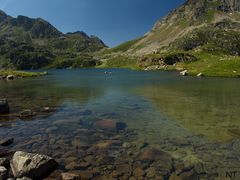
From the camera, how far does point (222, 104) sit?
43.8 m

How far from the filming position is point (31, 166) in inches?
704

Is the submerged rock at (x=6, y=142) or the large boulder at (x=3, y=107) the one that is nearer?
the submerged rock at (x=6, y=142)

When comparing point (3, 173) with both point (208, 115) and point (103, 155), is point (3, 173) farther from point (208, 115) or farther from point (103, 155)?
point (208, 115)

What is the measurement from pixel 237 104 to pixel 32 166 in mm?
35570

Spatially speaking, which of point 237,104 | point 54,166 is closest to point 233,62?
point 237,104

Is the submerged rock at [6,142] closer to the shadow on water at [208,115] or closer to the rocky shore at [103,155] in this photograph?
the rocky shore at [103,155]

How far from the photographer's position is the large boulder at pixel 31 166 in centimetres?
1767

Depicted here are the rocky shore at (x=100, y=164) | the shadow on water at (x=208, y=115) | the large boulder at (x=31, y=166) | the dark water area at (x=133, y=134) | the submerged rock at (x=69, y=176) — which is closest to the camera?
the submerged rock at (x=69, y=176)

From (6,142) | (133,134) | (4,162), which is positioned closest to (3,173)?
(4,162)

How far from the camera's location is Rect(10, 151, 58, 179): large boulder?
17.7 meters

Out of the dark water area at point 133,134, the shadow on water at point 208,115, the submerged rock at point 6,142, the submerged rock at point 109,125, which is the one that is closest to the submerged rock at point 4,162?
the dark water area at point 133,134

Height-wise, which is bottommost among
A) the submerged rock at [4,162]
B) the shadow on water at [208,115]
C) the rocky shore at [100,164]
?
the rocky shore at [100,164]

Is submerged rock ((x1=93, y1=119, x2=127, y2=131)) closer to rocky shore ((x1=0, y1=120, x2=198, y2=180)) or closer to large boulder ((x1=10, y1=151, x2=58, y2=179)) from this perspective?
rocky shore ((x1=0, y1=120, x2=198, y2=180))

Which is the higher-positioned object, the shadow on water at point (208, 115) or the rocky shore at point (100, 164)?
the shadow on water at point (208, 115)
